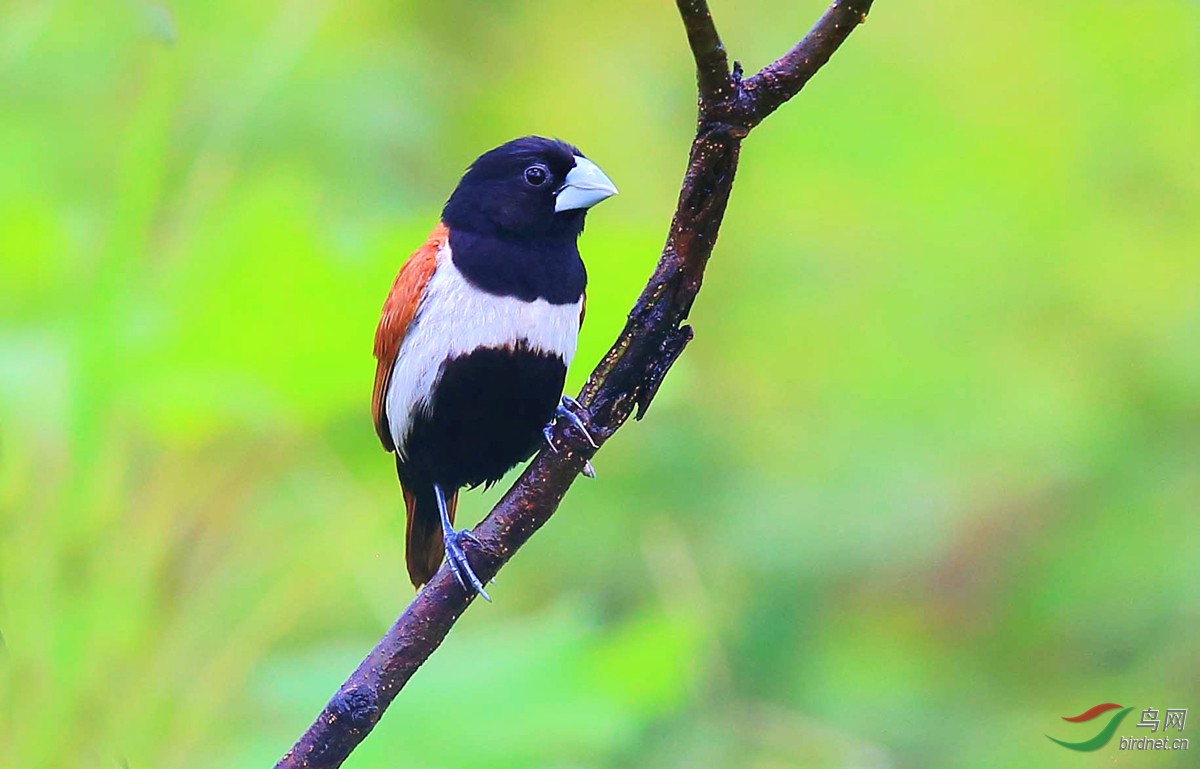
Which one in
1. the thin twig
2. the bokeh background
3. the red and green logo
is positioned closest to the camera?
the thin twig

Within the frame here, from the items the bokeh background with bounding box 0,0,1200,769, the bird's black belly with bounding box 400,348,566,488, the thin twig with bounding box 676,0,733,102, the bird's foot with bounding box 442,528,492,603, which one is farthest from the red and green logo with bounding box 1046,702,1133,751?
the thin twig with bounding box 676,0,733,102

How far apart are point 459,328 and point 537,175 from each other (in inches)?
9.9

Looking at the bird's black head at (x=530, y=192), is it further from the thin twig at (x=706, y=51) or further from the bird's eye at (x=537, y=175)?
the thin twig at (x=706, y=51)

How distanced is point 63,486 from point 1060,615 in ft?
6.41

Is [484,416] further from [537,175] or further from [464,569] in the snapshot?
[464,569]

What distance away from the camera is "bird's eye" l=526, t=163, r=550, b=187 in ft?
6.03

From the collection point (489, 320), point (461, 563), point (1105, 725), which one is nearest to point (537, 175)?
point (489, 320)

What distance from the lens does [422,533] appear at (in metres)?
2.01

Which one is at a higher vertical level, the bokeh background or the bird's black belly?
the bokeh background

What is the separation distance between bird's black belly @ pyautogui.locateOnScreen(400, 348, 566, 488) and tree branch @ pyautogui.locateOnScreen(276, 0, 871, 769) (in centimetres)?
44

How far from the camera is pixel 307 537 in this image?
2.39m

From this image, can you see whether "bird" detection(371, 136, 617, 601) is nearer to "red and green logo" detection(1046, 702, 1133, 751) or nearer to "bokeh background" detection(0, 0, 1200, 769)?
"bokeh background" detection(0, 0, 1200, 769)

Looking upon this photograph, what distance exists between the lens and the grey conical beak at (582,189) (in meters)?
1.79

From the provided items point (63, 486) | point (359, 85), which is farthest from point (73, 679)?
point (359, 85)
